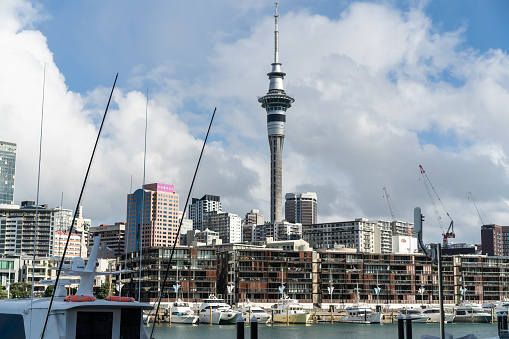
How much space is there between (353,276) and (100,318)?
179955 mm

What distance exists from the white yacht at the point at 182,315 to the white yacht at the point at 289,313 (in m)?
19.0

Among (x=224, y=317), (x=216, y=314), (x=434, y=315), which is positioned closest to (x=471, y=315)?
(x=434, y=315)

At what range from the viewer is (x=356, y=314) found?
6230 inches

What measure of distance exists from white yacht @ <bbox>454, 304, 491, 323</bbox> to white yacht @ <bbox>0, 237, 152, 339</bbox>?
150140mm

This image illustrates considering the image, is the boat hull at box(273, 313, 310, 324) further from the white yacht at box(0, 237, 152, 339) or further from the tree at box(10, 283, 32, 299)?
the white yacht at box(0, 237, 152, 339)

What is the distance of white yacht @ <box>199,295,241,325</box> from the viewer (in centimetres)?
14382

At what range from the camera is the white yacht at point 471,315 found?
163875 mm

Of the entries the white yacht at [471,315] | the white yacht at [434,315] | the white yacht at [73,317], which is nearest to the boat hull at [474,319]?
the white yacht at [471,315]

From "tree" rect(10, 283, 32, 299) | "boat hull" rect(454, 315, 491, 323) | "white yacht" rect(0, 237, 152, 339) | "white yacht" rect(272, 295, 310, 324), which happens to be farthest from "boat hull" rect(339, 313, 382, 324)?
"white yacht" rect(0, 237, 152, 339)

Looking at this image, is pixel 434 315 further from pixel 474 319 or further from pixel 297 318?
pixel 297 318

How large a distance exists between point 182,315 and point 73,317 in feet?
415

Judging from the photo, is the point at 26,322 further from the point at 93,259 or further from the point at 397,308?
the point at 397,308

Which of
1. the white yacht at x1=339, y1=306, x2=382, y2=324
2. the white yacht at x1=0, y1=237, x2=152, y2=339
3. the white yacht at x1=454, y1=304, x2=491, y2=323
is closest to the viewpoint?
the white yacht at x1=0, y1=237, x2=152, y2=339

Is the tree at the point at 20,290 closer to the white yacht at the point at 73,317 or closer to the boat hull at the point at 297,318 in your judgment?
the boat hull at the point at 297,318
